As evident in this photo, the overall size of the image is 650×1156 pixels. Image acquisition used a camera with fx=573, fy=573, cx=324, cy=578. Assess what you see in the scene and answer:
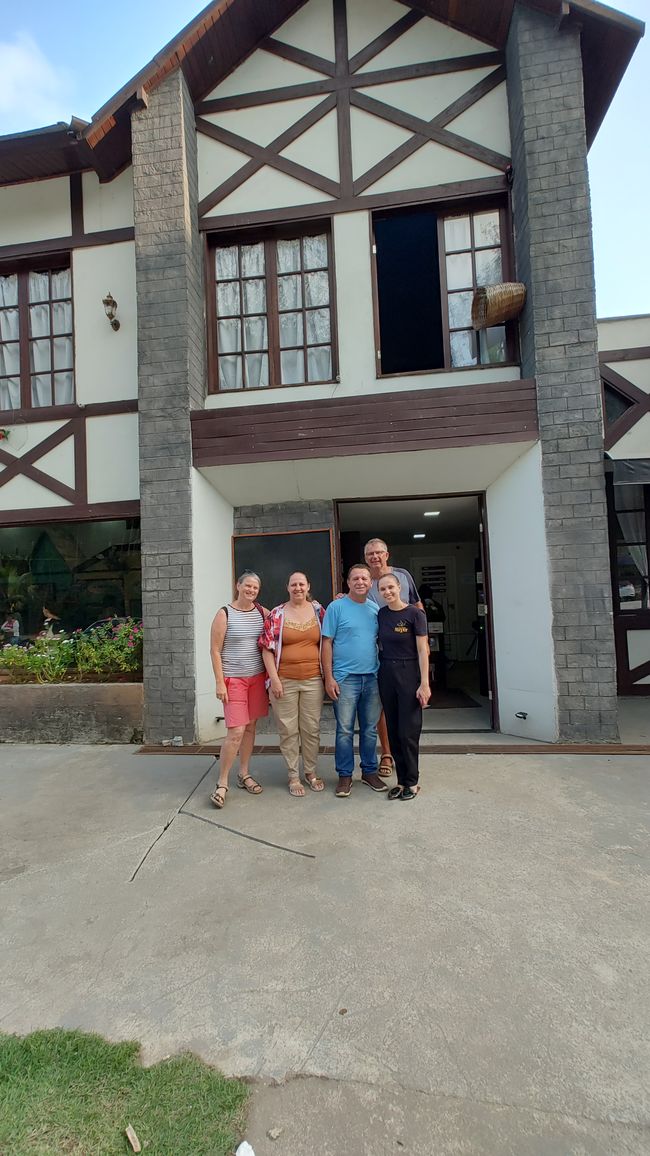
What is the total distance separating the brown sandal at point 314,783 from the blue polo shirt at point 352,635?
0.80 metres

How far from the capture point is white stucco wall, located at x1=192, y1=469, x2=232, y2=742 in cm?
569

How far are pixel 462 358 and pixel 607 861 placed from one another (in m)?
4.84

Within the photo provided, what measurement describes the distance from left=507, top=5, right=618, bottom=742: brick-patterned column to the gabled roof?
257 mm

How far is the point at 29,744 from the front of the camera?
5973 mm

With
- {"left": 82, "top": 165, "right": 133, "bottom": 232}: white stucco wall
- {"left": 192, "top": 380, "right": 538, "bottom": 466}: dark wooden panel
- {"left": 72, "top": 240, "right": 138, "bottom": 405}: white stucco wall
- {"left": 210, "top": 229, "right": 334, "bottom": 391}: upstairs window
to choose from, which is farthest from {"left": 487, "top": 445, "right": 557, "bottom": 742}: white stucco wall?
{"left": 82, "top": 165, "right": 133, "bottom": 232}: white stucco wall

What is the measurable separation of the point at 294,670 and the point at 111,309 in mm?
4729

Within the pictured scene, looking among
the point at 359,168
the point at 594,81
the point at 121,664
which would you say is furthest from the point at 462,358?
the point at 121,664

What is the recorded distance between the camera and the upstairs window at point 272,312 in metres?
6.20

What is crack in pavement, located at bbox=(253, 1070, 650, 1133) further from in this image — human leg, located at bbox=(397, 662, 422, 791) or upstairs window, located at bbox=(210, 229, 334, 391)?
upstairs window, located at bbox=(210, 229, 334, 391)

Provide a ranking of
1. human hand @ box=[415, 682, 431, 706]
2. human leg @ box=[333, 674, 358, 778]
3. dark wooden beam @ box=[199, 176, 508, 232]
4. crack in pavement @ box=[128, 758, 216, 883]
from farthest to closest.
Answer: dark wooden beam @ box=[199, 176, 508, 232] < human leg @ box=[333, 674, 358, 778] < human hand @ box=[415, 682, 431, 706] < crack in pavement @ box=[128, 758, 216, 883]

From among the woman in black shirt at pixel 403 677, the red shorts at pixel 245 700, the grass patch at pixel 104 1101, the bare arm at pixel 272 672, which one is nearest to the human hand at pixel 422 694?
the woman in black shirt at pixel 403 677

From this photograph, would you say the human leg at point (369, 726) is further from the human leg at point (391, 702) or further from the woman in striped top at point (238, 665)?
the woman in striped top at point (238, 665)

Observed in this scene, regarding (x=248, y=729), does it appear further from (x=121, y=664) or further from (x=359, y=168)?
(x=359, y=168)

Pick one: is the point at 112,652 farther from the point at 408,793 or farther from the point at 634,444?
the point at 634,444
